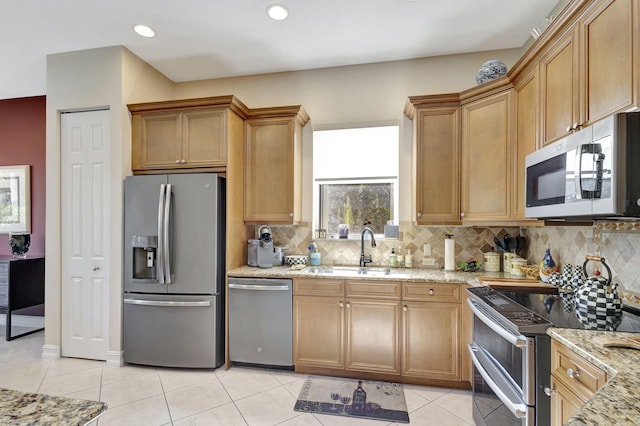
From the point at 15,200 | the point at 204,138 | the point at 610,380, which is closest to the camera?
the point at 610,380

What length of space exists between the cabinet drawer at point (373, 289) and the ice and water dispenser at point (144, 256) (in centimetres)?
178

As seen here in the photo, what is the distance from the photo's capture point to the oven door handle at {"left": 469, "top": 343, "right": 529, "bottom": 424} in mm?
1416

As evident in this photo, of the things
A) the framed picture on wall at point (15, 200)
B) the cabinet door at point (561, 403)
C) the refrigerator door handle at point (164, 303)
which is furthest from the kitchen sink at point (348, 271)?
the framed picture on wall at point (15, 200)

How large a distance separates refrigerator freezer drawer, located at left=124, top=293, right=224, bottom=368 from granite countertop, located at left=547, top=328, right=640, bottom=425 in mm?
2508

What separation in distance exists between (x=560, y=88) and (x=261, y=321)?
9.06 feet

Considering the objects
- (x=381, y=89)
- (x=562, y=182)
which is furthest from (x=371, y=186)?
(x=562, y=182)

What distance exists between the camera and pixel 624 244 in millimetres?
1795

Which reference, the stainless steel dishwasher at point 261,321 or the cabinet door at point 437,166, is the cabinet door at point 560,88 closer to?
the cabinet door at point 437,166

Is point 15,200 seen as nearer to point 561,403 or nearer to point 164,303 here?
point 164,303

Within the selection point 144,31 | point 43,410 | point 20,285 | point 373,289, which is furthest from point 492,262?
point 20,285

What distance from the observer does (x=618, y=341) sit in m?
1.17

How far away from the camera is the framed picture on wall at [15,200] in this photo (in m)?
4.04

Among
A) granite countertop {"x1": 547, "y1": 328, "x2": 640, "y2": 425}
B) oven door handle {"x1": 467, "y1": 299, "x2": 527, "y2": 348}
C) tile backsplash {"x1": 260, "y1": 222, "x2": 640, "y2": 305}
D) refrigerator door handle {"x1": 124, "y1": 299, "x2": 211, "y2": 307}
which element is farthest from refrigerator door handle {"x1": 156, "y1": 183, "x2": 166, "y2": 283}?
granite countertop {"x1": 547, "y1": 328, "x2": 640, "y2": 425}

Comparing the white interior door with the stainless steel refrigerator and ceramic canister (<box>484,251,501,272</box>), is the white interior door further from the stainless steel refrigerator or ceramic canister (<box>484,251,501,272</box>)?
ceramic canister (<box>484,251,501,272</box>)
